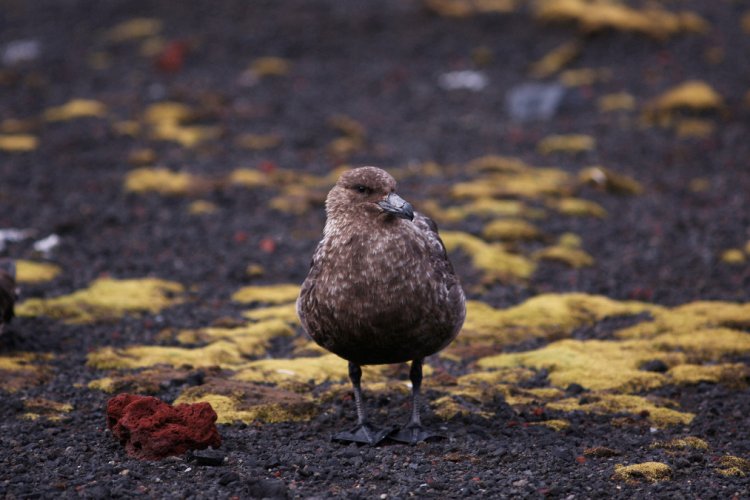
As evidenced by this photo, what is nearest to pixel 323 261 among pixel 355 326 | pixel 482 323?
pixel 355 326

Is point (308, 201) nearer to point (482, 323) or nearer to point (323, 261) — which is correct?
point (482, 323)

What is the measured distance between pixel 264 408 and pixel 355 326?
67.1 inches

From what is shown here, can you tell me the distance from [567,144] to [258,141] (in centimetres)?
671

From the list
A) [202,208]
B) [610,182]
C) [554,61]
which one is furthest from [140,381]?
[554,61]

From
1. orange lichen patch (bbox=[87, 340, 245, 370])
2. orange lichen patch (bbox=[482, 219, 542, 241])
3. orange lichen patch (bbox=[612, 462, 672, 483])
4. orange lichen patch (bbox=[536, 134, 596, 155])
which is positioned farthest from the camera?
orange lichen patch (bbox=[536, 134, 596, 155])

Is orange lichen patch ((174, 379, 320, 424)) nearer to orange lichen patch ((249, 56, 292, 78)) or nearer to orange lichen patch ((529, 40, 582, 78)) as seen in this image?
orange lichen patch ((249, 56, 292, 78))

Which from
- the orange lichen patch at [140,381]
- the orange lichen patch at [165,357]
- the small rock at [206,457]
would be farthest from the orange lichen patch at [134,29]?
the small rock at [206,457]

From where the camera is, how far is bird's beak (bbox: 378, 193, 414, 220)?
7.48m

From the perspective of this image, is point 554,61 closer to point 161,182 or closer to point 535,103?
point 535,103

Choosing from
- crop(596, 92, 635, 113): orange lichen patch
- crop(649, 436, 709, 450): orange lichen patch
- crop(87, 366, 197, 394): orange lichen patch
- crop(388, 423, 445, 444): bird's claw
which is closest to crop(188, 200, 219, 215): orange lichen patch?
crop(87, 366, 197, 394): orange lichen patch

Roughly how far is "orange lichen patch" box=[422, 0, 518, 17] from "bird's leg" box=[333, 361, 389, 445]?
63.0ft

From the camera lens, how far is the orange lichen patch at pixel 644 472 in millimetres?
7105

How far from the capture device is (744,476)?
23.7ft

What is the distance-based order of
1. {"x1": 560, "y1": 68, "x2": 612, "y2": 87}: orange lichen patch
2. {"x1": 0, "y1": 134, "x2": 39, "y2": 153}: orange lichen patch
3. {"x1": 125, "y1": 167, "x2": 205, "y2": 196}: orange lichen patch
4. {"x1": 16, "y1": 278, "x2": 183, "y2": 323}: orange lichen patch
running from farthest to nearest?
{"x1": 560, "y1": 68, "x2": 612, "y2": 87}: orange lichen patch < {"x1": 0, "y1": 134, "x2": 39, "y2": 153}: orange lichen patch < {"x1": 125, "y1": 167, "x2": 205, "y2": 196}: orange lichen patch < {"x1": 16, "y1": 278, "x2": 183, "y2": 323}: orange lichen patch
